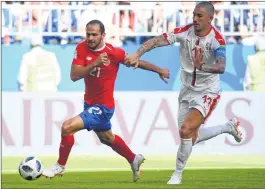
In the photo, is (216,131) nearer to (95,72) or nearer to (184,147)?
(184,147)

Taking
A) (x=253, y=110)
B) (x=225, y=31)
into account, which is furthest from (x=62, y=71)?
(x=253, y=110)

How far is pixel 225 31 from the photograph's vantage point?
1051 inches

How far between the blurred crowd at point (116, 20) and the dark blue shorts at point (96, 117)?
1019cm

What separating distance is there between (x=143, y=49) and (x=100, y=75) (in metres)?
0.80

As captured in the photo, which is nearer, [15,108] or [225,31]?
[15,108]

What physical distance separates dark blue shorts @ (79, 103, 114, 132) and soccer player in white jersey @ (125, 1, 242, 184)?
99cm

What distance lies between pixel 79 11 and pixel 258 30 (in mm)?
4062

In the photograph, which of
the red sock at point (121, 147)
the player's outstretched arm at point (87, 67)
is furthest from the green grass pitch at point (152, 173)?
the player's outstretched arm at point (87, 67)

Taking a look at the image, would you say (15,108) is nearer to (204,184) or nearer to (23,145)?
(23,145)

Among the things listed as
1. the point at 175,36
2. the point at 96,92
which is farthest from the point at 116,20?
the point at 175,36

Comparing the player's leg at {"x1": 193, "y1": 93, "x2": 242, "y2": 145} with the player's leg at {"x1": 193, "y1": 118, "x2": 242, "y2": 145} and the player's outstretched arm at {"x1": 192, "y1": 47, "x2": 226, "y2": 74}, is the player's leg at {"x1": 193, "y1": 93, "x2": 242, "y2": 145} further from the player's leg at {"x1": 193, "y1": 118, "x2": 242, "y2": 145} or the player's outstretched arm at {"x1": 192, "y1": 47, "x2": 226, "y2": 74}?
the player's outstretched arm at {"x1": 192, "y1": 47, "x2": 226, "y2": 74}

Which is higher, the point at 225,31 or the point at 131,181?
the point at 225,31

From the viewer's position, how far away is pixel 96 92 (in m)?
16.2

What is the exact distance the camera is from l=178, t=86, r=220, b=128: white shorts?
1606 centimetres
